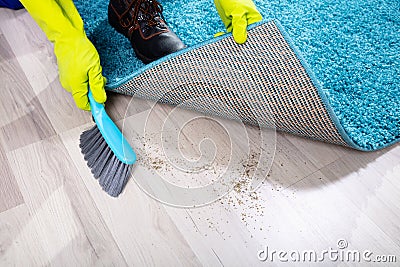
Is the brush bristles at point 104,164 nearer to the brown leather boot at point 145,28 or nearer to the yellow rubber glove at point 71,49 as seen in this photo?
the yellow rubber glove at point 71,49

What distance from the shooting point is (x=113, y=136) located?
2.89 feet

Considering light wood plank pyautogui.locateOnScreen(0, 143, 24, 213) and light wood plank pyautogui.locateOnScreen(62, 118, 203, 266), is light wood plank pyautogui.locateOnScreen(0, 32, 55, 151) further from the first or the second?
light wood plank pyautogui.locateOnScreen(62, 118, 203, 266)

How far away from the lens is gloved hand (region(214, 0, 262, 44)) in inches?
35.0

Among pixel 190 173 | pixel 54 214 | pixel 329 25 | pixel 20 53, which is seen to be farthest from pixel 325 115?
pixel 20 53

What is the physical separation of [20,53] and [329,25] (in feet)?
3.00

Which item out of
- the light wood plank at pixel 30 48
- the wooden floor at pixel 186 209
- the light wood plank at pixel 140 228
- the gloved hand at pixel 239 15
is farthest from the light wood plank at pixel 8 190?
the gloved hand at pixel 239 15

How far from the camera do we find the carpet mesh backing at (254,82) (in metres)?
0.86

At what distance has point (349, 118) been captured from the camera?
941mm

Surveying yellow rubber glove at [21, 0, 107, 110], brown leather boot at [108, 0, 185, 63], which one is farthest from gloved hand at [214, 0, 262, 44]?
yellow rubber glove at [21, 0, 107, 110]

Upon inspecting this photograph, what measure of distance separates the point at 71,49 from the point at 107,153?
0.26 m

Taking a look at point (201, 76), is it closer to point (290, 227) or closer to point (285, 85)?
point (285, 85)

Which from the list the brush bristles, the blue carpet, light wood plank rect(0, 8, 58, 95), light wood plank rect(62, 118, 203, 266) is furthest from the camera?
light wood plank rect(0, 8, 58, 95)

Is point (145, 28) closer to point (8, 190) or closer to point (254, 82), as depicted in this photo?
point (254, 82)

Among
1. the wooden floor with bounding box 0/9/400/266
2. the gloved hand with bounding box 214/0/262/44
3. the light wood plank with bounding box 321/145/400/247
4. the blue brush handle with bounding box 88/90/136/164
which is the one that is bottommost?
the light wood plank with bounding box 321/145/400/247
